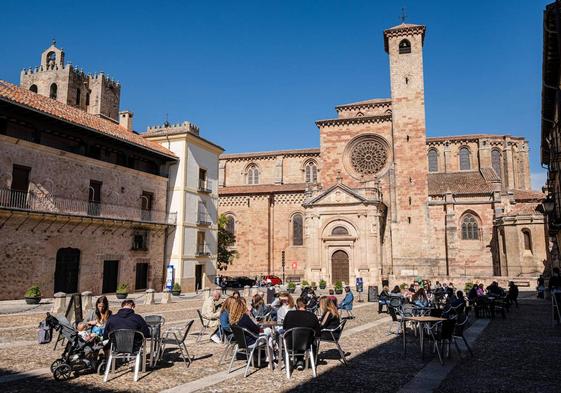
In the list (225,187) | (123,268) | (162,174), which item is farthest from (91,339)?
(225,187)

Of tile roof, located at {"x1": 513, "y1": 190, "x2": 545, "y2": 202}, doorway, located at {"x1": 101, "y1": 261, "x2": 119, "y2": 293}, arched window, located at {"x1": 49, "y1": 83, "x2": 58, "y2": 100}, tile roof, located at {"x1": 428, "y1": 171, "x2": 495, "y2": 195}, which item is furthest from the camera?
arched window, located at {"x1": 49, "y1": 83, "x2": 58, "y2": 100}

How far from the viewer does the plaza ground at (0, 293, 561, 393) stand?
21.7 ft

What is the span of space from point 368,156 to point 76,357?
34.5m

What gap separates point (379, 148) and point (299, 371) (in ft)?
109

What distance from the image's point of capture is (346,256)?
35.2m

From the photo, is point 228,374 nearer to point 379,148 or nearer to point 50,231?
point 50,231

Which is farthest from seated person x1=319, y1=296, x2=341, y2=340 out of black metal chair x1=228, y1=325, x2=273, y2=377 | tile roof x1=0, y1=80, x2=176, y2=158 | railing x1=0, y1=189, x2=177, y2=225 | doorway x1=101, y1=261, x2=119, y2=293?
doorway x1=101, y1=261, x2=119, y2=293

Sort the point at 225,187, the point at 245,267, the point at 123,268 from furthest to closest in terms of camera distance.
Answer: the point at 225,187, the point at 245,267, the point at 123,268

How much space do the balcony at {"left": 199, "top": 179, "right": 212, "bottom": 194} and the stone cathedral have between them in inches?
353

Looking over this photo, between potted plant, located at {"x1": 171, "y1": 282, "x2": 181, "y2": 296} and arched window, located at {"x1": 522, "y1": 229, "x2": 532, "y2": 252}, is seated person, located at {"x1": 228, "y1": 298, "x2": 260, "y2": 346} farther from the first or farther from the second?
arched window, located at {"x1": 522, "y1": 229, "x2": 532, "y2": 252}

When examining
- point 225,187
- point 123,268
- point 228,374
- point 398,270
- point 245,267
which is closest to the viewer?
point 228,374

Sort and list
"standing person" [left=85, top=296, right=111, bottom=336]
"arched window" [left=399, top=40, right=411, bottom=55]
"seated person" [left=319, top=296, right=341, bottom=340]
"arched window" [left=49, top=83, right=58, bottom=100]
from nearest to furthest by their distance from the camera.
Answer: "standing person" [left=85, top=296, right=111, bottom=336], "seated person" [left=319, top=296, right=341, bottom=340], "arched window" [left=399, top=40, right=411, bottom=55], "arched window" [left=49, top=83, right=58, bottom=100]

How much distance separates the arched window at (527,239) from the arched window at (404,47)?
18881 millimetres

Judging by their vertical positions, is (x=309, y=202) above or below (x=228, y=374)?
above
